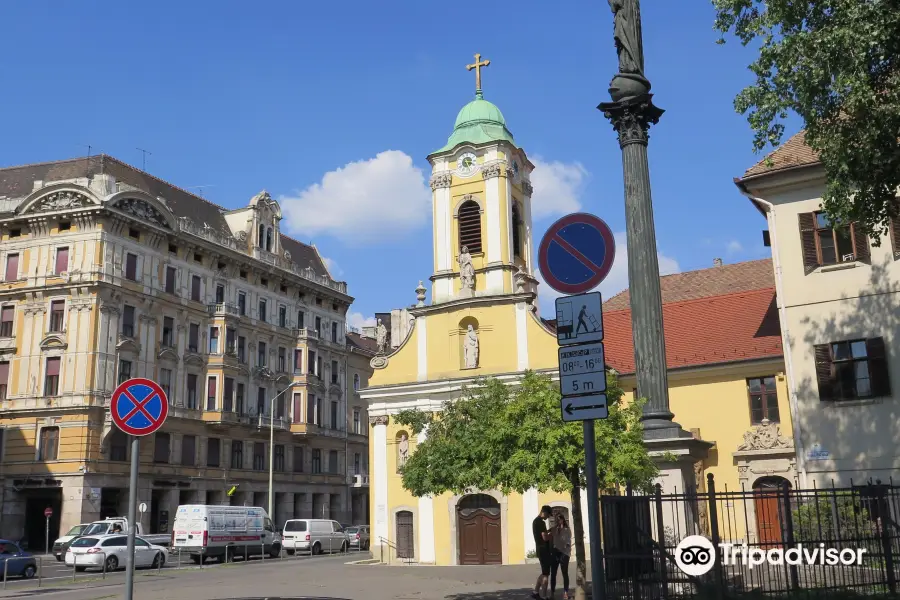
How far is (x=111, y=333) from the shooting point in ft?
162

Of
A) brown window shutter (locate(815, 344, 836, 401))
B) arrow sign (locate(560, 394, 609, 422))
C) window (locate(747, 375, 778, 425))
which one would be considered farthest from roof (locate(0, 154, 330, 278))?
arrow sign (locate(560, 394, 609, 422))

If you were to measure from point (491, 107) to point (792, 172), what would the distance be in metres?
20.0

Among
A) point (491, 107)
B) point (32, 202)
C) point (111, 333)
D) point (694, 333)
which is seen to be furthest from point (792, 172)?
point (32, 202)

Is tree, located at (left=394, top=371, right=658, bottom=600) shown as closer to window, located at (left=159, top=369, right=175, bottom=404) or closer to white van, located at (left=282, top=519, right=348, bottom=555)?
white van, located at (left=282, top=519, right=348, bottom=555)

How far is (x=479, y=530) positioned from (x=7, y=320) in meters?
30.3

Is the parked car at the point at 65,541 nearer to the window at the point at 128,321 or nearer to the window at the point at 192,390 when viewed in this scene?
the window at the point at 128,321

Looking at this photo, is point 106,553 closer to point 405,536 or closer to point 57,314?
point 405,536

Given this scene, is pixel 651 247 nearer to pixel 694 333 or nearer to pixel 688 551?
pixel 688 551

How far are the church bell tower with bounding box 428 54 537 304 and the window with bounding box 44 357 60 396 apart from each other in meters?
22.2

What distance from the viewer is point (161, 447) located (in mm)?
51562

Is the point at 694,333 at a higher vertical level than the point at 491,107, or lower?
lower

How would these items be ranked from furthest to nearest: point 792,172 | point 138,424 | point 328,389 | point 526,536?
point 328,389, point 526,536, point 792,172, point 138,424

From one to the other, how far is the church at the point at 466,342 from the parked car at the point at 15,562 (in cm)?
1364

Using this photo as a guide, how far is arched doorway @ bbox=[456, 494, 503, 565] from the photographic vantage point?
3691 cm
